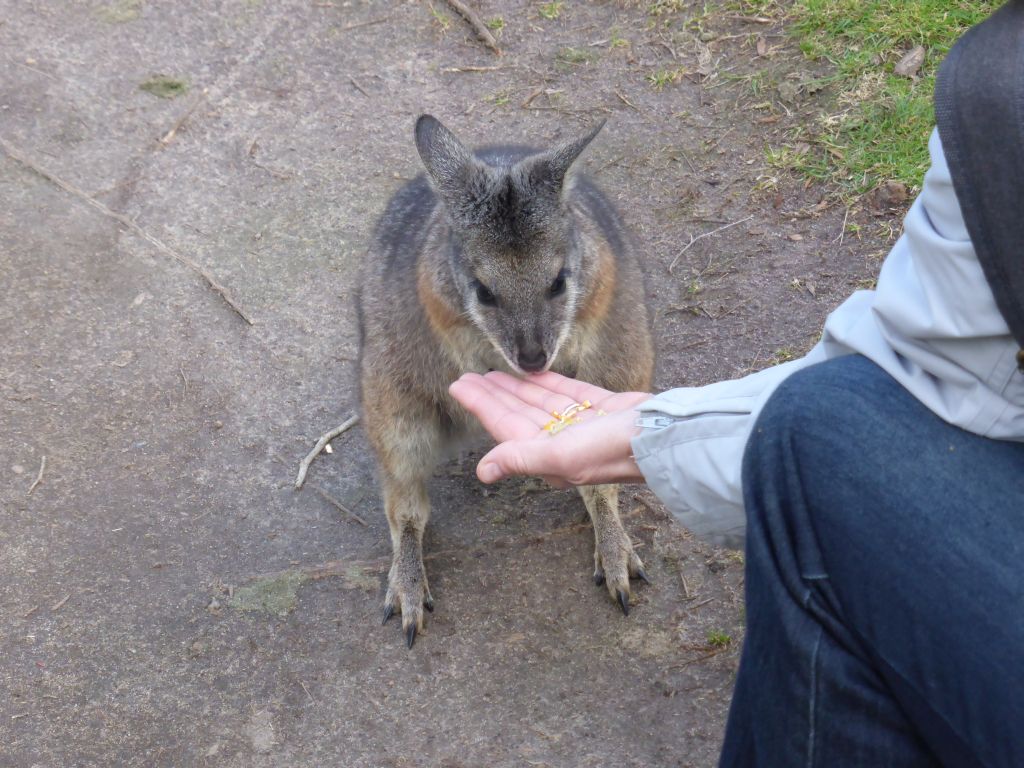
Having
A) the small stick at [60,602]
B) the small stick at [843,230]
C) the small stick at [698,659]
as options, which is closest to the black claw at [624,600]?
the small stick at [698,659]

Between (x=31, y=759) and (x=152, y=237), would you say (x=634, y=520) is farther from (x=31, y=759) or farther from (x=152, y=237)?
(x=152, y=237)

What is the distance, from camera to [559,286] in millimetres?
2527

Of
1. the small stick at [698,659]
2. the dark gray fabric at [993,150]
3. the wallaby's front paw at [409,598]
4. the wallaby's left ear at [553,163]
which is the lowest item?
the wallaby's front paw at [409,598]


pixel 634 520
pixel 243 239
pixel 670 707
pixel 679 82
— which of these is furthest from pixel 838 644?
pixel 679 82

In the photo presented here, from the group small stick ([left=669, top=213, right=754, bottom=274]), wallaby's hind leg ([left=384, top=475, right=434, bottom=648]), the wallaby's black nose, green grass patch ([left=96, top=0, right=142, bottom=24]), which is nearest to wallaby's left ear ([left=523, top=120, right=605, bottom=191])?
the wallaby's black nose

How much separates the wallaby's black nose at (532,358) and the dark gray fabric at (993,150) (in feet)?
3.73

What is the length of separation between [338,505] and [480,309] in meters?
0.86

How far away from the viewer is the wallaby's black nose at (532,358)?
2.43 metres

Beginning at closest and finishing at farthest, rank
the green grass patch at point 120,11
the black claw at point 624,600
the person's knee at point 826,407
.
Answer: the person's knee at point 826,407
the black claw at point 624,600
the green grass patch at point 120,11

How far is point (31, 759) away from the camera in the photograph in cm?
245

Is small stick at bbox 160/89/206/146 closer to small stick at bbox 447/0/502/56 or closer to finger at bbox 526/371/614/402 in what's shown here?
small stick at bbox 447/0/502/56

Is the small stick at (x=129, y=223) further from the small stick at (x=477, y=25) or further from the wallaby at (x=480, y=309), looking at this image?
the small stick at (x=477, y=25)

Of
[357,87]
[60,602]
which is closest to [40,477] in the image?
[60,602]

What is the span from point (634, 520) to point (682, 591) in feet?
0.94
